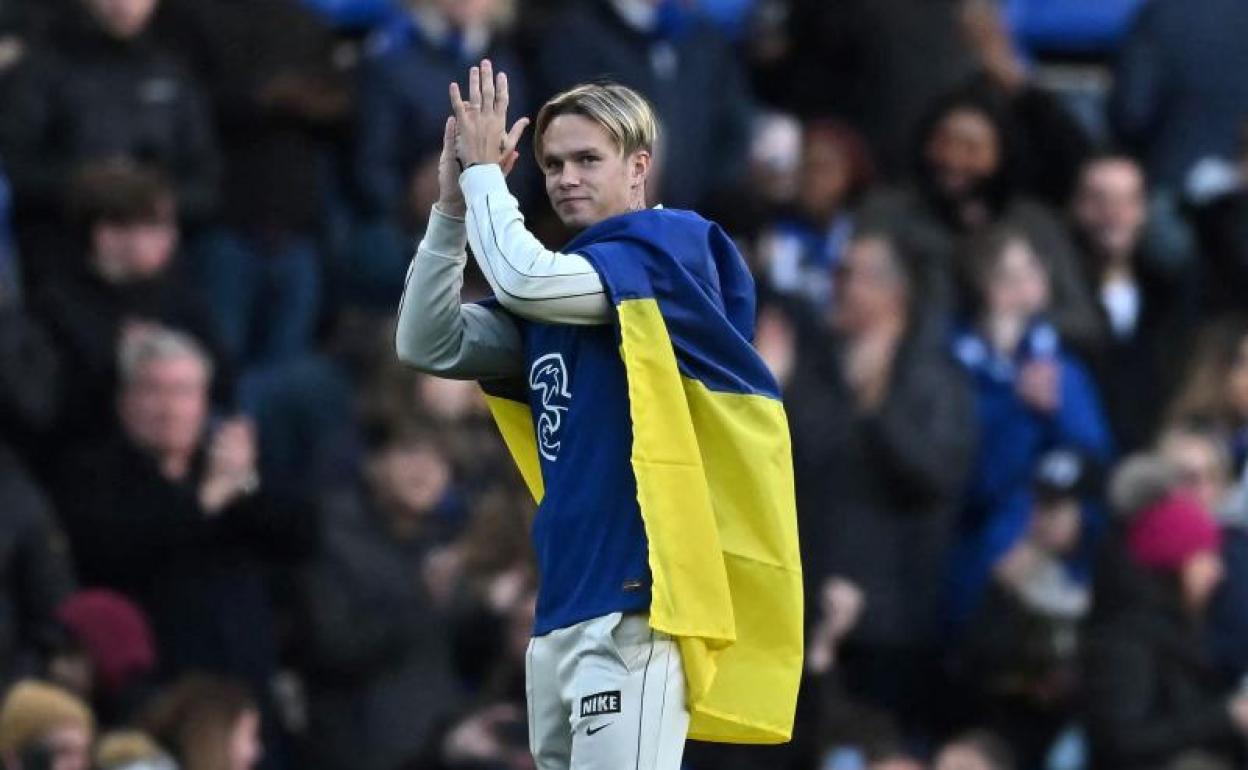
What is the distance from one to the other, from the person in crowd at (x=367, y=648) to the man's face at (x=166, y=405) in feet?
2.03

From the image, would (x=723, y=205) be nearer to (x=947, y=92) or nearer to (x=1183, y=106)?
(x=947, y=92)

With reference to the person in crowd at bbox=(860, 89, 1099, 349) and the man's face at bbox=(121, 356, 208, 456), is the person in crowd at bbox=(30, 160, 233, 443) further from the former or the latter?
the person in crowd at bbox=(860, 89, 1099, 349)

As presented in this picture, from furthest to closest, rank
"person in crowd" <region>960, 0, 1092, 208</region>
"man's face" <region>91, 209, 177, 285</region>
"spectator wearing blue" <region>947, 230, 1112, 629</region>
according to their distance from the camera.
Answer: "person in crowd" <region>960, 0, 1092, 208</region> < "spectator wearing blue" <region>947, 230, 1112, 629</region> < "man's face" <region>91, 209, 177, 285</region>

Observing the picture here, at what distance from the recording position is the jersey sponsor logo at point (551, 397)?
6.84m

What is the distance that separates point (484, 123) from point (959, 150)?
21.4ft

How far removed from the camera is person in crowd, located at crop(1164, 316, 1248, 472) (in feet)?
41.4

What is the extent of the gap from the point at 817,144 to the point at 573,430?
646 cm

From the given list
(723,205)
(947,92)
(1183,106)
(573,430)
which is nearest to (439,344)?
(573,430)

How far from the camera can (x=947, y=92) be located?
520 inches

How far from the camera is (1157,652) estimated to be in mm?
11398

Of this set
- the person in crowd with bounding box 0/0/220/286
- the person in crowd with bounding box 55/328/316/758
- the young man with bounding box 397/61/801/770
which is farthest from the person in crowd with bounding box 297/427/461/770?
the young man with bounding box 397/61/801/770

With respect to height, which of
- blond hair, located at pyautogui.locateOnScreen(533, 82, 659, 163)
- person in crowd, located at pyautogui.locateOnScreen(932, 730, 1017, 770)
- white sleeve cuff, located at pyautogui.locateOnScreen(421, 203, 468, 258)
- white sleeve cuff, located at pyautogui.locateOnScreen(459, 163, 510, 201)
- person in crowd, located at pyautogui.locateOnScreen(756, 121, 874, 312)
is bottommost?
person in crowd, located at pyautogui.locateOnScreen(932, 730, 1017, 770)

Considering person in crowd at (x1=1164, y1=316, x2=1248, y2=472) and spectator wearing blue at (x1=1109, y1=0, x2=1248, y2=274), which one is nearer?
person in crowd at (x1=1164, y1=316, x2=1248, y2=472)

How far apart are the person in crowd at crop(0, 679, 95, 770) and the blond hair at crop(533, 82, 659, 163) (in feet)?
10.5
